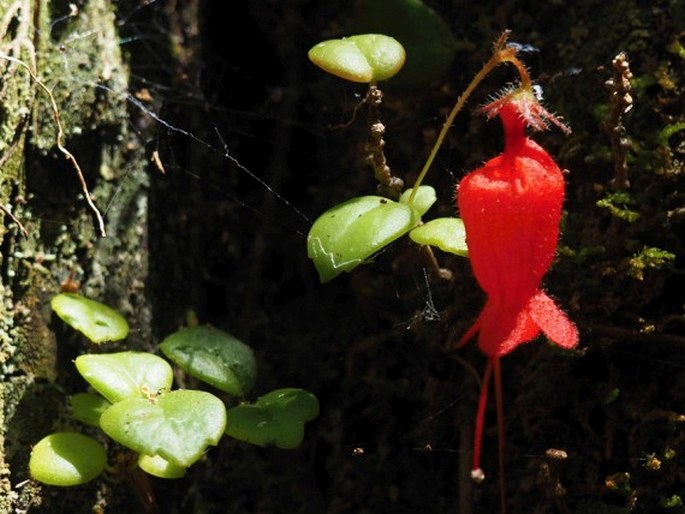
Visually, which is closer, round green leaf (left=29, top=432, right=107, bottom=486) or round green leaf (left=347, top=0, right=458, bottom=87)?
round green leaf (left=29, top=432, right=107, bottom=486)

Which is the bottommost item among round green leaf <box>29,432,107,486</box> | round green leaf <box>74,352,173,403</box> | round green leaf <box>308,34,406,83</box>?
round green leaf <box>29,432,107,486</box>

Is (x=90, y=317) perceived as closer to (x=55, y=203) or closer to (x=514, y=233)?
(x=55, y=203)

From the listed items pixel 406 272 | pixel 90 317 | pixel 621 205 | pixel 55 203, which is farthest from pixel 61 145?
pixel 621 205

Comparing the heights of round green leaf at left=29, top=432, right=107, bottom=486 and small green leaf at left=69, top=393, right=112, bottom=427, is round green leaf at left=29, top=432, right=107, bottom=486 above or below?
below

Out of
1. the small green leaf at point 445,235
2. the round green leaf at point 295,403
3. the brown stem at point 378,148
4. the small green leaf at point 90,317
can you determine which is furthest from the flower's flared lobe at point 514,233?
the small green leaf at point 90,317

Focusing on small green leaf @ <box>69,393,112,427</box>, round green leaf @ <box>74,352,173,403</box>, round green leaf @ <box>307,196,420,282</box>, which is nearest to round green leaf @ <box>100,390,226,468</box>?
round green leaf @ <box>74,352,173,403</box>

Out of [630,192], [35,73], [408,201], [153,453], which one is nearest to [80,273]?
[35,73]

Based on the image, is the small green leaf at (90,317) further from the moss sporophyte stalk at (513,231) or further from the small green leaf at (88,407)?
the moss sporophyte stalk at (513,231)

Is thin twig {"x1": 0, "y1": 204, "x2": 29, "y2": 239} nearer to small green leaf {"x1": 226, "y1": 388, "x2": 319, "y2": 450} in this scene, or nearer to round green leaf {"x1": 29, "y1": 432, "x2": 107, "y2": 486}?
round green leaf {"x1": 29, "y1": 432, "x2": 107, "y2": 486}
